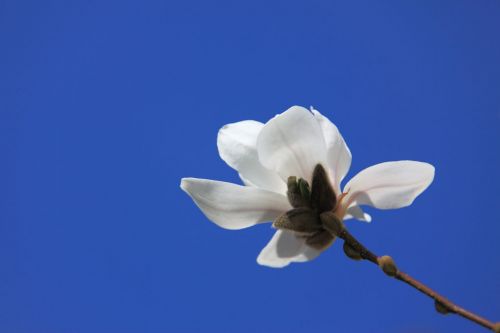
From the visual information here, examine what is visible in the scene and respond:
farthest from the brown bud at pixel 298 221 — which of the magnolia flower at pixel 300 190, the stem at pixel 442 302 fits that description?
the stem at pixel 442 302

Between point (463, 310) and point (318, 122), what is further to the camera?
point (318, 122)

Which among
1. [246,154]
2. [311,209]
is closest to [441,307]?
[311,209]

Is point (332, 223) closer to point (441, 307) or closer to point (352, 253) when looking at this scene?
point (352, 253)

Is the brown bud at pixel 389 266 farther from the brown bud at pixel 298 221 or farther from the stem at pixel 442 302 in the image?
the brown bud at pixel 298 221

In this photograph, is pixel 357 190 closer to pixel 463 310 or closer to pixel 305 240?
pixel 305 240

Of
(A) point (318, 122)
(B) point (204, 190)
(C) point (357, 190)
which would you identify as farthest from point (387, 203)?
(B) point (204, 190)

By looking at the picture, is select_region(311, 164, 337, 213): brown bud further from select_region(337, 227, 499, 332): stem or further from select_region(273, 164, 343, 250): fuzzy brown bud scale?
select_region(337, 227, 499, 332): stem
